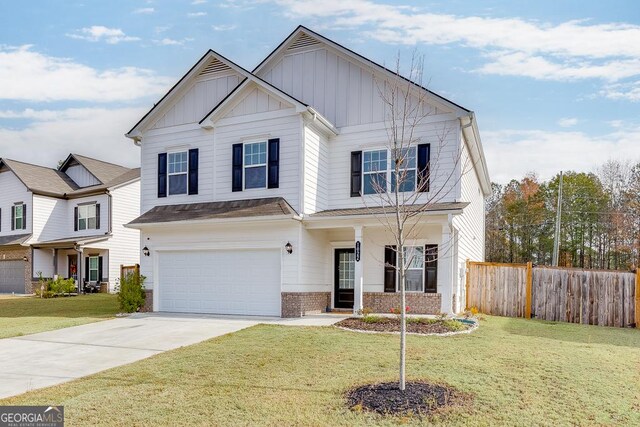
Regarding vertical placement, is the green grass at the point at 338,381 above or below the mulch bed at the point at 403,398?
below

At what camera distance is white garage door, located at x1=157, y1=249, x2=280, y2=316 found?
47.8 feet

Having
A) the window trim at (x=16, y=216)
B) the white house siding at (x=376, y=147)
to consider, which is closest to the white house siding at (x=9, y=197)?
the window trim at (x=16, y=216)

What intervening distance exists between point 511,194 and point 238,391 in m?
38.5

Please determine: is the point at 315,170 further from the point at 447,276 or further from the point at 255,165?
the point at 447,276

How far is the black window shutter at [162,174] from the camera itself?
55.2 feet

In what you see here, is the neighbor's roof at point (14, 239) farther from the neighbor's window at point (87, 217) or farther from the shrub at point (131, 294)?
the shrub at point (131, 294)

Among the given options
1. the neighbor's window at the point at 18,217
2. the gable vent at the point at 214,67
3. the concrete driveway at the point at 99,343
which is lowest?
the concrete driveway at the point at 99,343

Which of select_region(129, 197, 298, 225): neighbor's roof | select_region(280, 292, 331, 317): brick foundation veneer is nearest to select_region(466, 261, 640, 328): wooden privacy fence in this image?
select_region(280, 292, 331, 317): brick foundation veneer

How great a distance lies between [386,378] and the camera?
672 cm

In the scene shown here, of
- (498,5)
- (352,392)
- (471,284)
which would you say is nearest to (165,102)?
(498,5)

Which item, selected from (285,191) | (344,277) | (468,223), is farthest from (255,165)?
(468,223)

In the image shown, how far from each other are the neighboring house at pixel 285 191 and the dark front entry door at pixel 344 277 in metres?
0.04

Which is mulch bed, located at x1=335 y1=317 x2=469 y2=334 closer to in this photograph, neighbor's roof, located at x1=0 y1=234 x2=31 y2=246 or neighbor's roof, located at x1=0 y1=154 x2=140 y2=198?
neighbor's roof, located at x1=0 y1=154 x2=140 y2=198

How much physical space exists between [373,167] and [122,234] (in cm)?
1924
